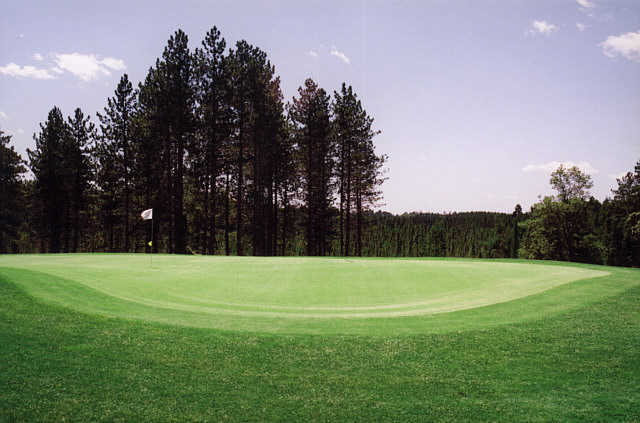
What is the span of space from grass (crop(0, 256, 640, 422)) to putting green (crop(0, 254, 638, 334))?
0.23 m

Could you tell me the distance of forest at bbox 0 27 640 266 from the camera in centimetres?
3281

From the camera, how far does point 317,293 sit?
970 centimetres

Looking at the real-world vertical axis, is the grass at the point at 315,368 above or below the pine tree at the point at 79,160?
below

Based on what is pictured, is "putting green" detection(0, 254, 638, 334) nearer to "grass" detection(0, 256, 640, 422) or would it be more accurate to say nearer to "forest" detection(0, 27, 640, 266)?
"grass" detection(0, 256, 640, 422)

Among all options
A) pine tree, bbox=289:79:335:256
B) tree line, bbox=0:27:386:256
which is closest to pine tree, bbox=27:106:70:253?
tree line, bbox=0:27:386:256

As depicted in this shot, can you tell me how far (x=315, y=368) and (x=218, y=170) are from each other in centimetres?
3135

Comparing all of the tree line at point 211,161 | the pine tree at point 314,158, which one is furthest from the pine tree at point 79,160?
the pine tree at point 314,158

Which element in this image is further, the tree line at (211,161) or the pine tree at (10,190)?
the pine tree at (10,190)

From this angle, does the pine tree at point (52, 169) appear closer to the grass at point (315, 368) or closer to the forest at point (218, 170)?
the forest at point (218, 170)

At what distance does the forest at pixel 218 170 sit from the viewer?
32.8m

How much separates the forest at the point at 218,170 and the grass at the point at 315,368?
82.0 ft

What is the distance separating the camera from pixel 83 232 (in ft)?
176

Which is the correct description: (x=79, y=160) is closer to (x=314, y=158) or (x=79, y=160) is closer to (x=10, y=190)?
(x=10, y=190)

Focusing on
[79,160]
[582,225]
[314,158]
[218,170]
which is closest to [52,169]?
[79,160]
